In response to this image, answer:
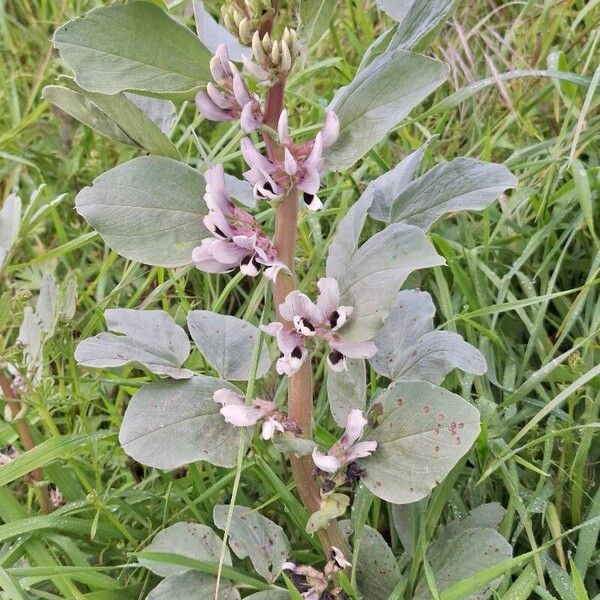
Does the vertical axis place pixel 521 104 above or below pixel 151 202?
below

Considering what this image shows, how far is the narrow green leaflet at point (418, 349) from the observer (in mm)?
1070

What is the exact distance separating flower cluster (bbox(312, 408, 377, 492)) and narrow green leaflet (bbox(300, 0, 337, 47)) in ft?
1.41

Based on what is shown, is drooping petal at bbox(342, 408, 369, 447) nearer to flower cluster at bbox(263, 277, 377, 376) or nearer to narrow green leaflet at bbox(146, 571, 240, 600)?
flower cluster at bbox(263, 277, 377, 376)

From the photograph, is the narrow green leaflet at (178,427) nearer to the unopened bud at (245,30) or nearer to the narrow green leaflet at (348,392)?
the narrow green leaflet at (348,392)

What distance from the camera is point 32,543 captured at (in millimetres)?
1259

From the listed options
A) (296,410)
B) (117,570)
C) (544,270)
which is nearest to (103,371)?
(117,570)

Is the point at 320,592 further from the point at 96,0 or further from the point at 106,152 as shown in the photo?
the point at 96,0

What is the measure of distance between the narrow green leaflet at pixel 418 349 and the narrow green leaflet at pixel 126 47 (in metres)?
0.43

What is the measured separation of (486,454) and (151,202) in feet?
2.03

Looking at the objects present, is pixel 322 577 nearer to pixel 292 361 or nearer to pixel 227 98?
pixel 292 361

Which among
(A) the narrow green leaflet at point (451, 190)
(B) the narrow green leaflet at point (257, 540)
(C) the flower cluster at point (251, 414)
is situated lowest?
(B) the narrow green leaflet at point (257, 540)

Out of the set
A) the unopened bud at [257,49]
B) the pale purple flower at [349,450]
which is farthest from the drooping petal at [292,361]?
the unopened bud at [257,49]

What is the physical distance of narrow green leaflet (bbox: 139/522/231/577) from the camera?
1.13m

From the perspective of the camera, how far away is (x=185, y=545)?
3.74ft
